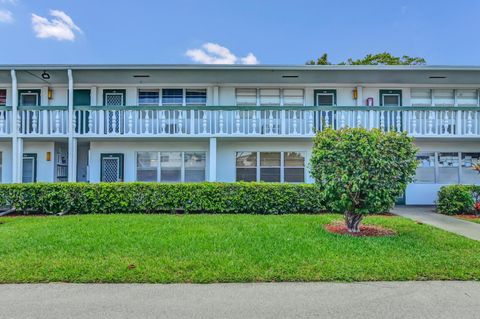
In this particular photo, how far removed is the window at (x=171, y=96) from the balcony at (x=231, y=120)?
5.72 feet

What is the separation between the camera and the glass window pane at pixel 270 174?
44.5 feet

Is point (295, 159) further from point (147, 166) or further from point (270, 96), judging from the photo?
point (147, 166)

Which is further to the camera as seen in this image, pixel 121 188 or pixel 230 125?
pixel 230 125

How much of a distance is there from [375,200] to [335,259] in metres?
2.45

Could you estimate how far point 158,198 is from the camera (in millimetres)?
10602

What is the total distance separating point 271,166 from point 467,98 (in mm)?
9118

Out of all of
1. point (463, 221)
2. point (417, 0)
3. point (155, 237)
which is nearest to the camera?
point (155, 237)

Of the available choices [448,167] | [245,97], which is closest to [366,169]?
[245,97]

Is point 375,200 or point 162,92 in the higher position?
point 162,92

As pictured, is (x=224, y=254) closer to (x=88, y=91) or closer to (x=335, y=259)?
(x=335, y=259)

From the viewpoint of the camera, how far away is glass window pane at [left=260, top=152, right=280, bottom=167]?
13.6 meters

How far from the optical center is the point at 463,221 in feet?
31.0

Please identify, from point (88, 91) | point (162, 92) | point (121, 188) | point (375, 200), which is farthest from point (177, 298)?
point (88, 91)

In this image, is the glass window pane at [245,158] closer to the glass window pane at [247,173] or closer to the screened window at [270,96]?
the glass window pane at [247,173]
